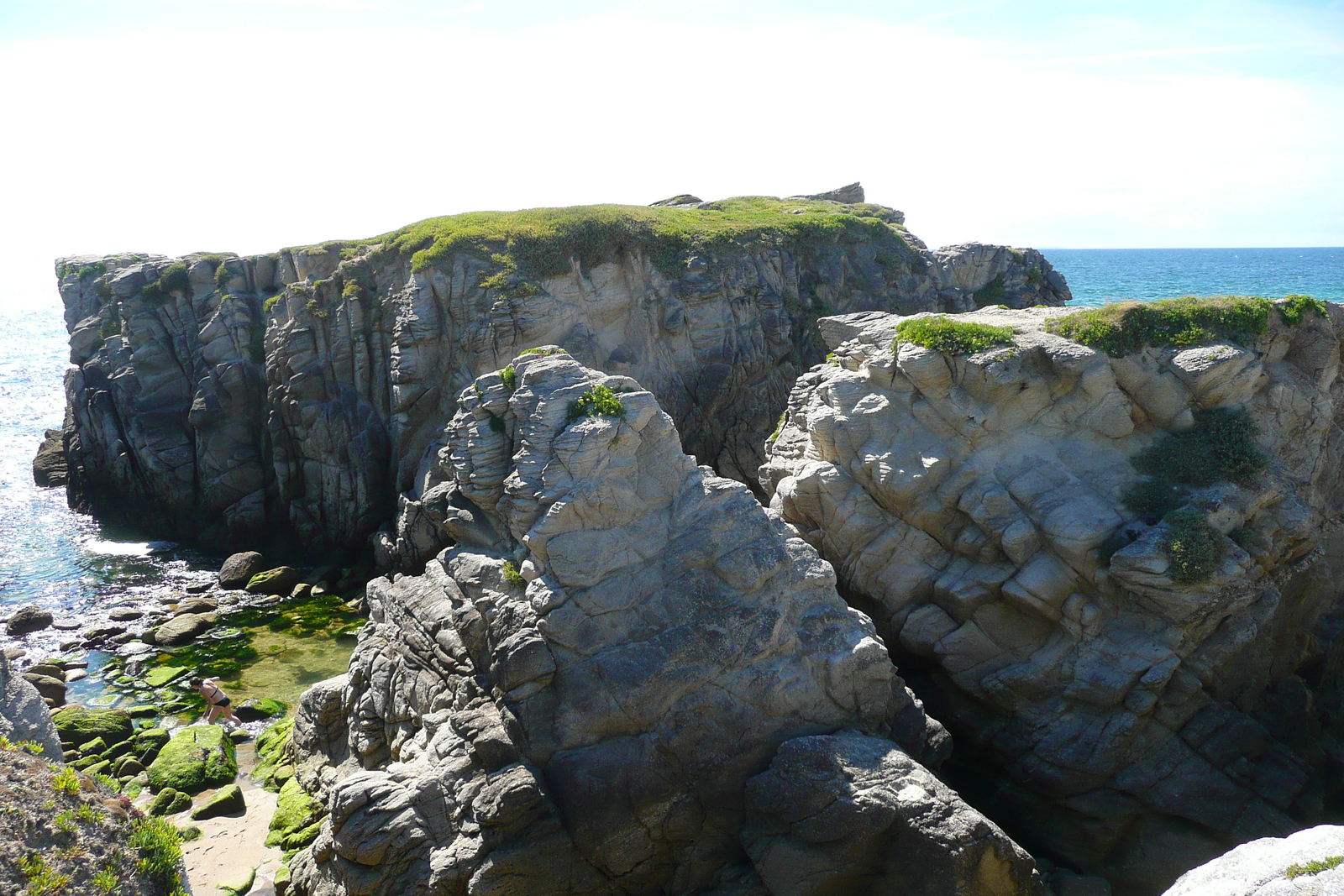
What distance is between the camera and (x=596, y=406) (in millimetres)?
18562

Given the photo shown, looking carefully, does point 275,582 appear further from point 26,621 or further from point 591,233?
point 591,233

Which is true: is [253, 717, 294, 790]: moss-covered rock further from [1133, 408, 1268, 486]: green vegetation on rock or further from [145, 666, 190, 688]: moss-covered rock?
[1133, 408, 1268, 486]: green vegetation on rock

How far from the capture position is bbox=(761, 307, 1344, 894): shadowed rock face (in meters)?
17.6

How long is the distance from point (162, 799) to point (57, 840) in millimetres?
11796

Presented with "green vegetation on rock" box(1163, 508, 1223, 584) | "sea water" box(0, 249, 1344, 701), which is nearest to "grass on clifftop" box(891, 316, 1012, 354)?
"green vegetation on rock" box(1163, 508, 1223, 584)

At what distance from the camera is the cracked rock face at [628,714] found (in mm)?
14805

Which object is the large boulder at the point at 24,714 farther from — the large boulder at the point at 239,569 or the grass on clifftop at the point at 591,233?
the grass on clifftop at the point at 591,233

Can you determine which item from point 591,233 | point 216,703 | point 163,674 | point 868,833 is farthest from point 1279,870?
point 591,233

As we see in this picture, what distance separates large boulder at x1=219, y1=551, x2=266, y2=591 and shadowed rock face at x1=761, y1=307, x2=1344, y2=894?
88.5 feet

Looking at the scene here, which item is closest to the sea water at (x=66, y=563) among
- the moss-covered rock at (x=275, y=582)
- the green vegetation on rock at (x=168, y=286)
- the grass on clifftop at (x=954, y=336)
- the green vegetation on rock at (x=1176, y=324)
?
the moss-covered rock at (x=275, y=582)

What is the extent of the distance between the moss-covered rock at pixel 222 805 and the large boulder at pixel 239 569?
17.4 meters

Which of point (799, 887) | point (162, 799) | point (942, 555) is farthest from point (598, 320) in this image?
point (799, 887)

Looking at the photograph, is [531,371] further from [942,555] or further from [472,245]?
[472,245]

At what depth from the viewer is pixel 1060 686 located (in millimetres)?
18547
